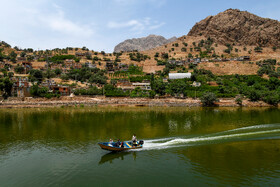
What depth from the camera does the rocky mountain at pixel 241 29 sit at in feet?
574

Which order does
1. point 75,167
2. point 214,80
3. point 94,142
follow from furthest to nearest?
point 214,80, point 94,142, point 75,167

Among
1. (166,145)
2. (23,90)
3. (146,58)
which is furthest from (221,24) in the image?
(166,145)

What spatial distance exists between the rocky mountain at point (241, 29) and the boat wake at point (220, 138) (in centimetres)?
16132

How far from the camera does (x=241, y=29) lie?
183m

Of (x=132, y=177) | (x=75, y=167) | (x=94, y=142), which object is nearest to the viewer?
(x=132, y=177)

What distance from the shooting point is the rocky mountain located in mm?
174875

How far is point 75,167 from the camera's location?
740 inches

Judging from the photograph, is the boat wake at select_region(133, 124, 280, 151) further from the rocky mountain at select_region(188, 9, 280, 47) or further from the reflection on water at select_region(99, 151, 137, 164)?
the rocky mountain at select_region(188, 9, 280, 47)

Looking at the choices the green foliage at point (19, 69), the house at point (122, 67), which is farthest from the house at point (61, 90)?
the house at point (122, 67)

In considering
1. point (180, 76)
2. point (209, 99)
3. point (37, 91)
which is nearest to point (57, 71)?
point (37, 91)

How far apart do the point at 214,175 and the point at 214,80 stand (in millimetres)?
88898

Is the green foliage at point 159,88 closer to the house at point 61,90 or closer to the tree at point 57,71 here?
the house at point 61,90

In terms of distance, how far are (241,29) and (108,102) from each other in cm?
16520

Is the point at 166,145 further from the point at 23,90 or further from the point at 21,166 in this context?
the point at 23,90
